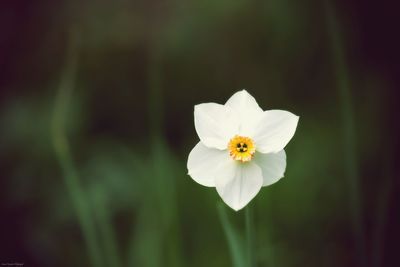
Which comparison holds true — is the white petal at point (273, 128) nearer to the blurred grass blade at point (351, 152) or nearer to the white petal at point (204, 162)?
the white petal at point (204, 162)

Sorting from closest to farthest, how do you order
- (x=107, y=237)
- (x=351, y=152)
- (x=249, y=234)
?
(x=249, y=234) → (x=351, y=152) → (x=107, y=237)

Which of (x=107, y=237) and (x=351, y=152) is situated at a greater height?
(x=351, y=152)

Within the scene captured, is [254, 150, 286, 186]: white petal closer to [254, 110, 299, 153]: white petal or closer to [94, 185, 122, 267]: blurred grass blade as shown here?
[254, 110, 299, 153]: white petal

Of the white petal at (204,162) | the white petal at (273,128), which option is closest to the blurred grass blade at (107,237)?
the white petal at (204,162)

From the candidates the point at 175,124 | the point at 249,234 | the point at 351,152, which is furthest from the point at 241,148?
the point at 175,124

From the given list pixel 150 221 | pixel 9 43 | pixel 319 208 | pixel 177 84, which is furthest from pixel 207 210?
pixel 9 43

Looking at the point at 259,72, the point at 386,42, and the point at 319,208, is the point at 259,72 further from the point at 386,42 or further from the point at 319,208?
the point at 319,208

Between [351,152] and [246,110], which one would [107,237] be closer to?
[246,110]
